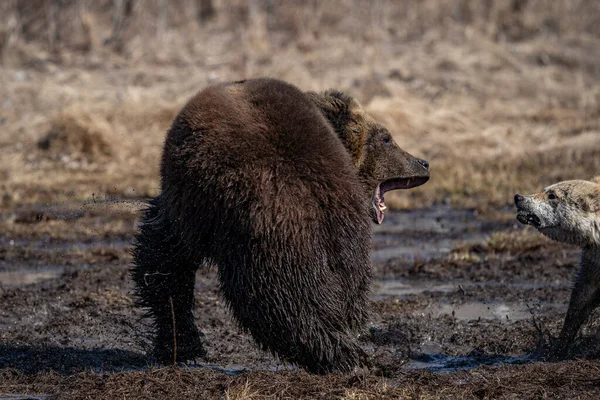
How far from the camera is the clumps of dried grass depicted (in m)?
16.2

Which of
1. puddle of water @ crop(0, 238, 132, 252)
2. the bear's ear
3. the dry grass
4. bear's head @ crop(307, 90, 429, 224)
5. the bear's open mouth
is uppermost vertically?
the bear's ear

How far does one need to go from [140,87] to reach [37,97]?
2028 millimetres

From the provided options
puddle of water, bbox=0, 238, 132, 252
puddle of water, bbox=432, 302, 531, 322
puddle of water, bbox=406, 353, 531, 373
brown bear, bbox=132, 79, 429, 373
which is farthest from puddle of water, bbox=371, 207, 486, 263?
brown bear, bbox=132, 79, 429, 373

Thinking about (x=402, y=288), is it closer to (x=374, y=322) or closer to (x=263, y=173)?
(x=374, y=322)

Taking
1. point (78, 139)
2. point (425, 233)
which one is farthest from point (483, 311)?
point (78, 139)

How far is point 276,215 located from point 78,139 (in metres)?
11.4

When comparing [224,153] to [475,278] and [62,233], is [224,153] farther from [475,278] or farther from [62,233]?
[62,233]

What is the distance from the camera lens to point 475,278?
9836 millimetres

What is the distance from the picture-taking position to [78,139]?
53.3 feet

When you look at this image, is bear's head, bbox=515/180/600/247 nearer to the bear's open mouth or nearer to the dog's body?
the dog's body

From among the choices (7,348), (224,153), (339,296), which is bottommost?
(7,348)

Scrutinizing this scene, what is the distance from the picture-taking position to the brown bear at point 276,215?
5559 mm

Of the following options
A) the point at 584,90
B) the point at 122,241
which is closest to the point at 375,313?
the point at 122,241

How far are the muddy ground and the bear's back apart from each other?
902 mm
